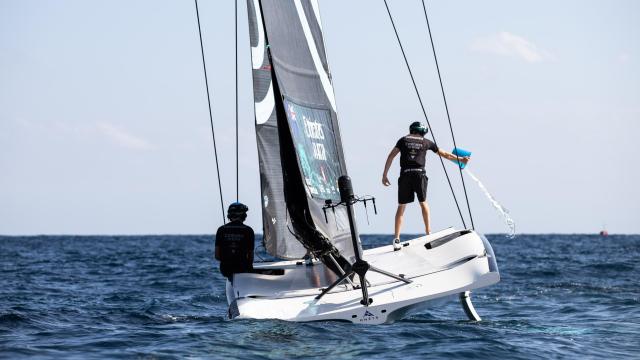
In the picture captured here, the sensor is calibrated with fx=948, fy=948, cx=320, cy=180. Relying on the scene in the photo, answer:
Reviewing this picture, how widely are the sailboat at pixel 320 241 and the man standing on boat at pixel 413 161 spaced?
0.68 m

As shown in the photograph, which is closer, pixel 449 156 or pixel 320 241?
pixel 320 241

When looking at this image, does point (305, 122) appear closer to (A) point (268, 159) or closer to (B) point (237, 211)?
(B) point (237, 211)

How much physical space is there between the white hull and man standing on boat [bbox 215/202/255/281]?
5.3 inches

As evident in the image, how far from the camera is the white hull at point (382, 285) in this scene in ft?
31.0

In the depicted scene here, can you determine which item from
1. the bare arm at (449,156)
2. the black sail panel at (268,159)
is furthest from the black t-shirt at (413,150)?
the black sail panel at (268,159)

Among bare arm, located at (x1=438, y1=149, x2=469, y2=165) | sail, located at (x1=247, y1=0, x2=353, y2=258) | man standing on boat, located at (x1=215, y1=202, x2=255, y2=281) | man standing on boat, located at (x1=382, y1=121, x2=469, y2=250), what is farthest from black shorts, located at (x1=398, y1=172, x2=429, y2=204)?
man standing on boat, located at (x1=215, y1=202, x2=255, y2=281)

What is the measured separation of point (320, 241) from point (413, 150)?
1996 mm

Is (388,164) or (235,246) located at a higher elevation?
(388,164)

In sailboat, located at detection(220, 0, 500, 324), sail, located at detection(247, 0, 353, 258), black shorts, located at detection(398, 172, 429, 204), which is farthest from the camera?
black shorts, located at detection(398, 172, 429, 204)

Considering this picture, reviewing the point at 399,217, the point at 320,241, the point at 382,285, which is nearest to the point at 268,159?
the point at 399,217

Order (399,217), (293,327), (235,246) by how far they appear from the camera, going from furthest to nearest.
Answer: (399,217), (235,246), (293,327)

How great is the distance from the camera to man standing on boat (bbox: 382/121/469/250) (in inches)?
448

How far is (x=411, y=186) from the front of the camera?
11555 mm

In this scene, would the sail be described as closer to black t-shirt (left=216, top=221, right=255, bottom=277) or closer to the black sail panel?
black t-shirt (left=216, top=221, right=255, bottom=277)
